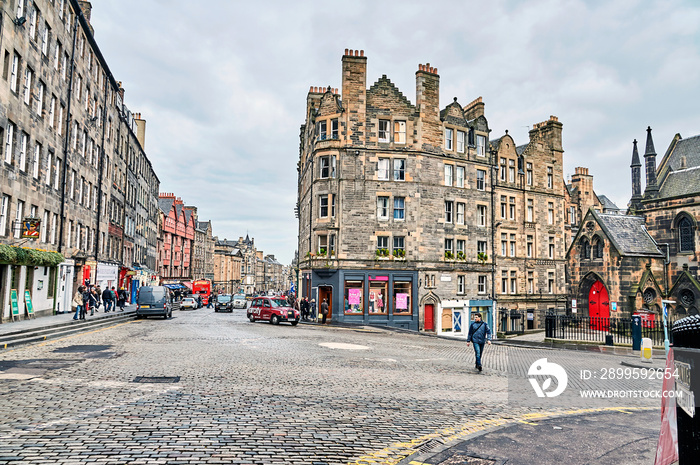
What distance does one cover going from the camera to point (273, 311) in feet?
105

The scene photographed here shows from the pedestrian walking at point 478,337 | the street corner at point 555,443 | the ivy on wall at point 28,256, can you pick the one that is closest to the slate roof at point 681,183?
the pedestrian walking at point 478,337

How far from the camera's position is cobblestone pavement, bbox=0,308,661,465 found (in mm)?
6434

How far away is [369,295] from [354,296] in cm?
115

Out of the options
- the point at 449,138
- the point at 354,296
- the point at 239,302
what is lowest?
the point at 239,302

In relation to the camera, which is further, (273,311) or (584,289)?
(584,289)

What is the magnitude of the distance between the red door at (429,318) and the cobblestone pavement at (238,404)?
2106 cm

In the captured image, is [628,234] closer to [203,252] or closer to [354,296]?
[354,296]

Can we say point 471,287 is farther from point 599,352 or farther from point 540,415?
point 540,415

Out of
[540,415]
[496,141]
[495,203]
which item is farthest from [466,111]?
[540,415]

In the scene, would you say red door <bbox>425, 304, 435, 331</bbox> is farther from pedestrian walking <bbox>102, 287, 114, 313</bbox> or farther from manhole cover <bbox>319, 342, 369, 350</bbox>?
pedestrian walking <bbox>102, 287, 114, 313</bbox>

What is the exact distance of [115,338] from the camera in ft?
64.3

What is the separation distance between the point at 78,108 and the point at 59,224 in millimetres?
8050

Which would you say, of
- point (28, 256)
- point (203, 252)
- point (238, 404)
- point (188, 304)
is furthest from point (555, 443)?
point (203, 252)

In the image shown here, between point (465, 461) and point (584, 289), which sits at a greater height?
point (584, 289)
